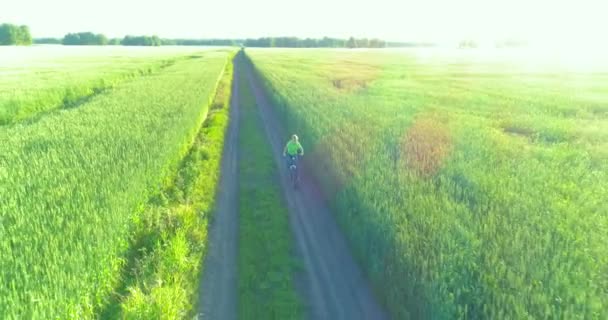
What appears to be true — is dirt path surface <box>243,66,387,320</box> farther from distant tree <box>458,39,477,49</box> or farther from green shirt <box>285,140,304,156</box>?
distant tree <box>458,39,477,49</box>

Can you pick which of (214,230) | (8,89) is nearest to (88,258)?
(214,230)

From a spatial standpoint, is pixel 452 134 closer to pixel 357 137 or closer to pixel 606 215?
pixel 357 137

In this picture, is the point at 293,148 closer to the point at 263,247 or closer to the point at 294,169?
the point at 294,169

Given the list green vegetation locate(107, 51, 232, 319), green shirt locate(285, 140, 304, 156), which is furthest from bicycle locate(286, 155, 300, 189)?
green vegetation locate(107, 51, 232, 319)

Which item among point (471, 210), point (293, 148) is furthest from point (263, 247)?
point (471, 210)

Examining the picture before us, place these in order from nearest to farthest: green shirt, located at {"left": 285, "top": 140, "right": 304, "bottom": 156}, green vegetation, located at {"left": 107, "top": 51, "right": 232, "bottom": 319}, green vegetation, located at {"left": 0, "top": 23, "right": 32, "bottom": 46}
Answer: green vegetation, located at {"left": 107, "top": 51, "right": 232, "bottom": 319}, green shirt, located at {"left": 285, "top": 140, "right": 304, "bottom": 156}, green vegetation, located at {"left": 0, "top": 23, "right": 32, "bottom": 46}
